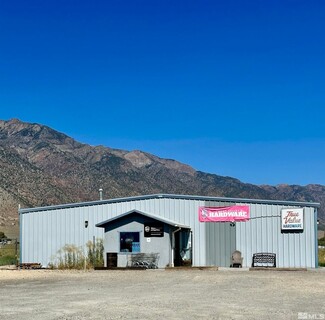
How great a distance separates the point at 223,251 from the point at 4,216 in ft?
268

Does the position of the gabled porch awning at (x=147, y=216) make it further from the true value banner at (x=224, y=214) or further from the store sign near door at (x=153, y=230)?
the true value banner at (x=224, y=214)

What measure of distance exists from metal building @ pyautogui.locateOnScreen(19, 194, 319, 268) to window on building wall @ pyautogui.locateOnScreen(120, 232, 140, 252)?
0.05 meters

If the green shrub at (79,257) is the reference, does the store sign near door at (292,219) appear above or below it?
above

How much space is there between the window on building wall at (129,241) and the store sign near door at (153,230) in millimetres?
581

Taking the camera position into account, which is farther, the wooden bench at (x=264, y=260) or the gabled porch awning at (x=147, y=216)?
the gabled porch awning at (x=147, y=216)

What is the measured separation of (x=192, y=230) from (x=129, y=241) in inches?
131

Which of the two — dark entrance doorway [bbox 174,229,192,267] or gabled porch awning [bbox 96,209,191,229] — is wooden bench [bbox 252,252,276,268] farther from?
gabled porch awning [bbox 96,209,191,229]

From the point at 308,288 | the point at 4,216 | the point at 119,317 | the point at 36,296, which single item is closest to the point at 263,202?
the point at 308,288

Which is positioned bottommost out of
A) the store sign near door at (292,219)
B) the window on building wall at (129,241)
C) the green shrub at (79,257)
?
the green shrub at (79,257)

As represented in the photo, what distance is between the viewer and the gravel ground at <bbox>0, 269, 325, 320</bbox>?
14586mm

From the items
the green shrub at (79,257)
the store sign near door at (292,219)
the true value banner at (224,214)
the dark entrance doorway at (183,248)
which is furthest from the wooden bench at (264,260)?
the green shrub at (79,257)

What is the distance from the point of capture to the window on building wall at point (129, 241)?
112ft

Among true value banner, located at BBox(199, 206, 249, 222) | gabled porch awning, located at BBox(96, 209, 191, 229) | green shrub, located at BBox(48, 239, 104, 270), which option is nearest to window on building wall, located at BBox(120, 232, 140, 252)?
gabled porch awning, located at BBox(96, 209, 191, 229)

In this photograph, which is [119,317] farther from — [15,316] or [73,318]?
[15,316]
